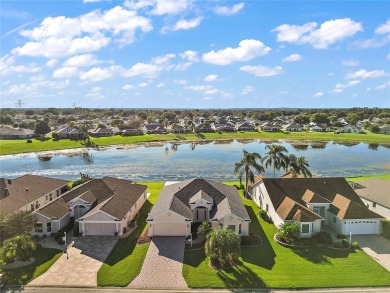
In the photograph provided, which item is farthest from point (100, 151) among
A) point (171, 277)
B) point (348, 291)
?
point (348, 291)

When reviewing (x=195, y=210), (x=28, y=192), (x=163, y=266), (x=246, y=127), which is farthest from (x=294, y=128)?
(x=163, y=266)

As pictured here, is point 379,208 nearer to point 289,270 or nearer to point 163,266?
point 289,270

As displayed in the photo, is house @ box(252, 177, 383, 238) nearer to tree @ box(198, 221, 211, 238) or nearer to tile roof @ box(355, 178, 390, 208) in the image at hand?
tile roof @ box(355, 178, 390, 208)

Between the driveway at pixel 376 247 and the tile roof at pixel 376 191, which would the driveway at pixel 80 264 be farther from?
the tile roof at pixel 376 191

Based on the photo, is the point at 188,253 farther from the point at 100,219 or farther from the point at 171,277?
the point at 100,219

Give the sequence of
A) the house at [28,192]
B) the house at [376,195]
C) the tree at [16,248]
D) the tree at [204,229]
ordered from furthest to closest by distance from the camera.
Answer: the house at [376,195], the house at [28,192], the tree at [204,229], the tree at [16,248]

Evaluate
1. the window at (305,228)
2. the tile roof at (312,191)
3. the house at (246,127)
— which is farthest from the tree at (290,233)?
the house at (246,127)

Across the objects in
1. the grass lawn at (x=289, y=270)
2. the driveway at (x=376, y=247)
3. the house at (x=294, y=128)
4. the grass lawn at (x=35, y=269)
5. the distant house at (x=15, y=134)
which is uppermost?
the house at (x=294, y=128)
